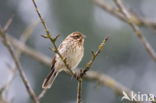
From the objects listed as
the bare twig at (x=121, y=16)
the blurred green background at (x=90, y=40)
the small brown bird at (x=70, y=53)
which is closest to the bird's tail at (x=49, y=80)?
the small brown bird at (x=70, y=53)

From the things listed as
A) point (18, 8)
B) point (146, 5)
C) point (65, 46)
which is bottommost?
point (65, 46)

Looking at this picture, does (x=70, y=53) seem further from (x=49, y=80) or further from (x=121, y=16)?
(x=121, y=16)

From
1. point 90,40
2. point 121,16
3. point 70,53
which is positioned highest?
point 90,40

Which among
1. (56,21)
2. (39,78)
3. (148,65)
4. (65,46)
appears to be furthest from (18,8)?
(65,46)

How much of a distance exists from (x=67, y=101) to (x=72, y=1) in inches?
139

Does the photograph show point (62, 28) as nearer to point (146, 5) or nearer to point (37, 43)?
point (37, 43)

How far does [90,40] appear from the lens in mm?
16062

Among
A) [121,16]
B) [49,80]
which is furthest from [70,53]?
[121,16]

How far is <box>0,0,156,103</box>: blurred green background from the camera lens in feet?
53.4

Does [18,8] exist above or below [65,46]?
above

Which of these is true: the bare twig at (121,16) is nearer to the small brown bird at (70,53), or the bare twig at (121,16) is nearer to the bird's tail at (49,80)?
the small brown bird at (70,53)

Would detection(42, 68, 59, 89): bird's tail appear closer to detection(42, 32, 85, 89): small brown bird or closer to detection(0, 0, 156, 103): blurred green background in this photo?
detection(42, 32, 85, 89): small brown bird

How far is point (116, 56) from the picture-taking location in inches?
706

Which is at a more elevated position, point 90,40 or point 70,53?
point 90,40
